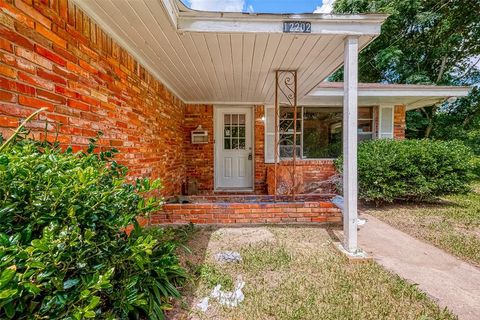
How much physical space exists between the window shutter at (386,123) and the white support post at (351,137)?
438 cm

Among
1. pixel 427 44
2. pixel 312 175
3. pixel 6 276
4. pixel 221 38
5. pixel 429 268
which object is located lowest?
pixel 429 268

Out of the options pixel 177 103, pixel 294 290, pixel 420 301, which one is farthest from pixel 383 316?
pixel 177 103

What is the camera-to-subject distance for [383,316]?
160 cm

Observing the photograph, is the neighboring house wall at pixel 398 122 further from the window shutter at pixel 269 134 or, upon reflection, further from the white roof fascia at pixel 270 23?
the white roof fascia at pixel 270 23

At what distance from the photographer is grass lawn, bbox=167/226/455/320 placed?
1.65 m

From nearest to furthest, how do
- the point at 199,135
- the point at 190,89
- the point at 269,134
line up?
the point at 190,89, the point at 199,135, the point at 269,134

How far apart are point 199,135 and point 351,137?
405 centimetres

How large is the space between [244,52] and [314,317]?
108 inches

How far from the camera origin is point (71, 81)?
1892mm

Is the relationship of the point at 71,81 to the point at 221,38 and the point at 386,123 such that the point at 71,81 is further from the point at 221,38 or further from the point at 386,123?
the point at 386,123

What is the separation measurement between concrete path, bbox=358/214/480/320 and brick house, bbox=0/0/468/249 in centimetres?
57

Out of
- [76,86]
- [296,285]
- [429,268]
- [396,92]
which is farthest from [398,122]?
[76,86]

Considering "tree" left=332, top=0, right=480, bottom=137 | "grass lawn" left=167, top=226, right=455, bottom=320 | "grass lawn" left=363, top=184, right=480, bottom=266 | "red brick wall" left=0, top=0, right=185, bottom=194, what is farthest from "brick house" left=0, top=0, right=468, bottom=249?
"tree" left=332, top=0, right=480, bottom=137

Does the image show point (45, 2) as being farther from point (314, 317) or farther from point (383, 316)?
point (383, 316)
